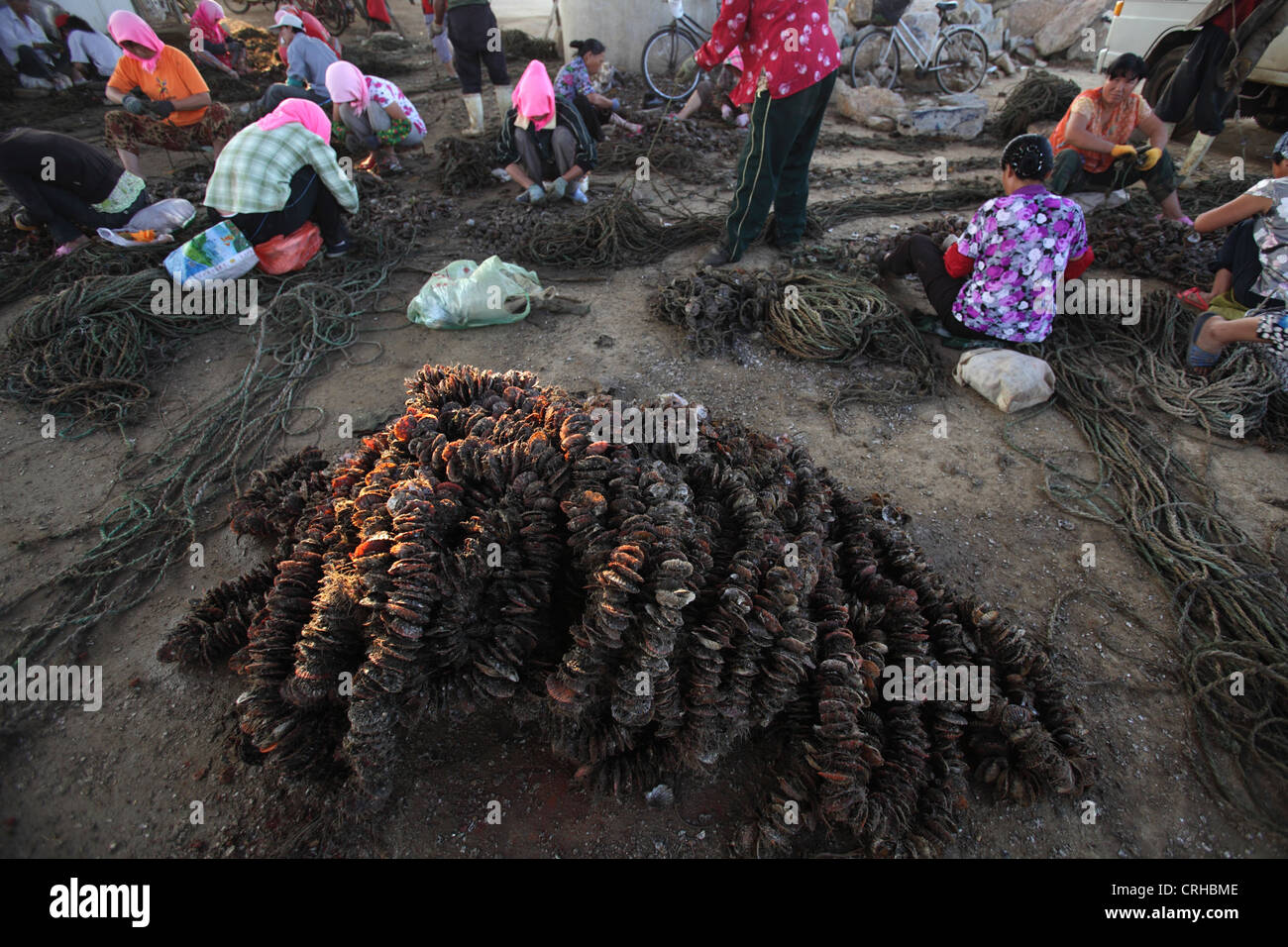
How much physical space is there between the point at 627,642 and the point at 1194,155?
817 cm

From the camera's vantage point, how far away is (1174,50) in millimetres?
6836

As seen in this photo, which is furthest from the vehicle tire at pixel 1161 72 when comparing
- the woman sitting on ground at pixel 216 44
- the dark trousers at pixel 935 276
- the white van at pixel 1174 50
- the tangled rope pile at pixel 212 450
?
the woman sitting on ground at pixel 216 44

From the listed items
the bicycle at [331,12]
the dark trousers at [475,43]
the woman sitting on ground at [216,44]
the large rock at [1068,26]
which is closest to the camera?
the dark trousers at [475,43]

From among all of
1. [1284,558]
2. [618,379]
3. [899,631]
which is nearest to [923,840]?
[899,631]

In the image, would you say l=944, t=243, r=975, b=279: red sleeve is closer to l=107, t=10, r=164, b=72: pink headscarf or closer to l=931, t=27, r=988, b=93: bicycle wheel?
l=107, t=10, r=164, b=72: pink headscarf

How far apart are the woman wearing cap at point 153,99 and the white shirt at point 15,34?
4678 mm

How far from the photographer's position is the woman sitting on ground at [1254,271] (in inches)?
140

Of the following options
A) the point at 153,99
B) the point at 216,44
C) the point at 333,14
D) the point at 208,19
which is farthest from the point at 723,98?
the point at 333,14

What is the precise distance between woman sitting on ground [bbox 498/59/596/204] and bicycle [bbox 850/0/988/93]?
5.79 metres

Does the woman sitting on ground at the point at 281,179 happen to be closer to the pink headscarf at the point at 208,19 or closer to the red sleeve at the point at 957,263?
the red sleeve at the point at 957,263

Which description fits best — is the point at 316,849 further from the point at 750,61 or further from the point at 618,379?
the point at 750,61

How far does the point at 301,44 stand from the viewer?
7242 mm

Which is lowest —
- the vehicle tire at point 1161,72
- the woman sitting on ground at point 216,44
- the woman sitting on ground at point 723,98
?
the woman sitting on ground at point 216,44

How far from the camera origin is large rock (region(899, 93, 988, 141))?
7.89 meters
